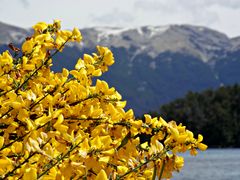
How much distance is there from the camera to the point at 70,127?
2.90 meters

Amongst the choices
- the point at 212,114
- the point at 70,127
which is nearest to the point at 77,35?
the point at 70,127

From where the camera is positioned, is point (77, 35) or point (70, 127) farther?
point (77, 35)

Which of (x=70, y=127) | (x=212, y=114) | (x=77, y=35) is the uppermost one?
(x=77, y=35)

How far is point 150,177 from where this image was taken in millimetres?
3074

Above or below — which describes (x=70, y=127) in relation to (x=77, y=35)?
below

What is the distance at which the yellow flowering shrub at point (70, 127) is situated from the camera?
2.26 meters

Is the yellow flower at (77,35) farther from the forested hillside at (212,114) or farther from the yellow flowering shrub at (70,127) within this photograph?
the forested hillside at (212,114)

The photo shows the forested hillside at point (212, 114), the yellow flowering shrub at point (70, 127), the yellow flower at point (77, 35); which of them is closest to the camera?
the yellow flowering shrub at point (70, 127)

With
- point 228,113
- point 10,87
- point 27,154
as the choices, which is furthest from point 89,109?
point 228,113

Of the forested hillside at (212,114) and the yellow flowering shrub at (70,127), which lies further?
the forested hillside at (212,114)

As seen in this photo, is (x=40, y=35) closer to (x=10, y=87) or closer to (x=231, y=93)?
(x=10, y=87)

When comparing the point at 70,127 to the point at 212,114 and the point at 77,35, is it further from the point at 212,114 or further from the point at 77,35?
the point at 212,114

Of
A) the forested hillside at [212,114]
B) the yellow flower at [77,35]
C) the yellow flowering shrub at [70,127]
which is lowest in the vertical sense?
the forested hillside at [212,114]

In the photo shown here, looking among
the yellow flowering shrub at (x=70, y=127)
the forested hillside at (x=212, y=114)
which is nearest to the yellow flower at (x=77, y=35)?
the yellow flowering shrub at (x=70, y=127)
